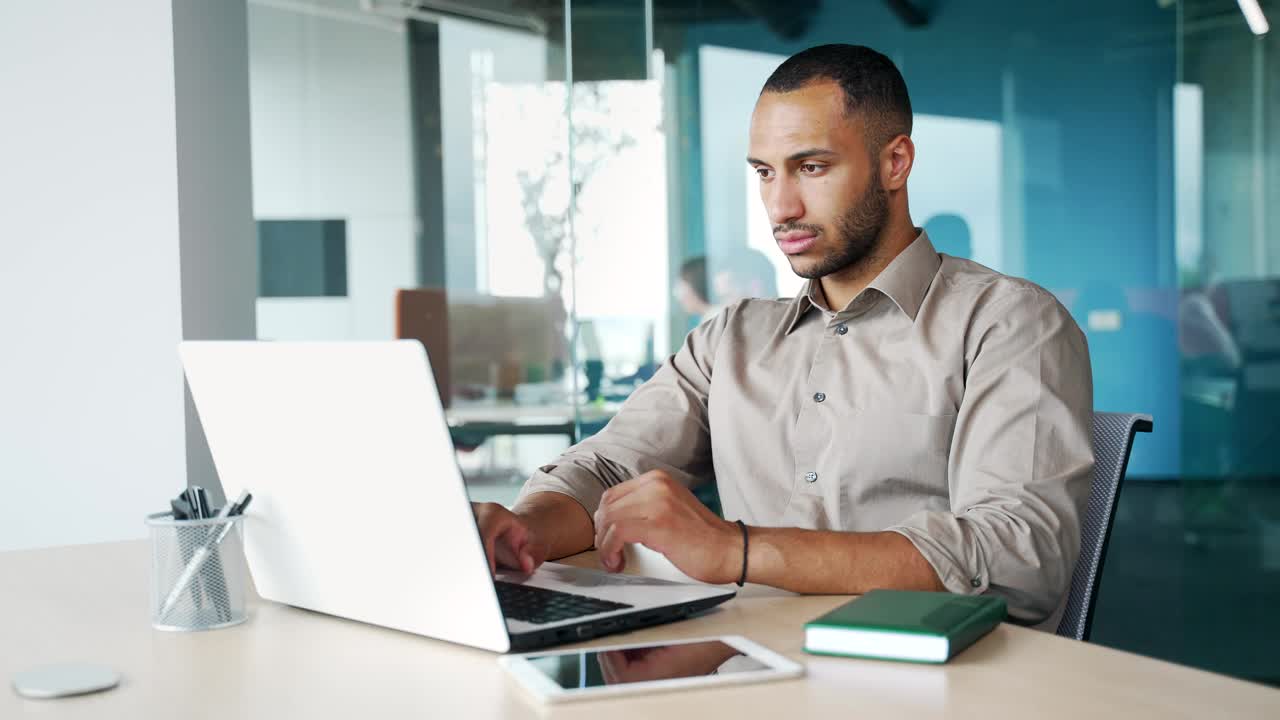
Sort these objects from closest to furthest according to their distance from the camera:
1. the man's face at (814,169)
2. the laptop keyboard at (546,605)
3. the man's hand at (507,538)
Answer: the laptop keyboard at (546,605), the man's hand at (507,538), the man's face at (814,169)

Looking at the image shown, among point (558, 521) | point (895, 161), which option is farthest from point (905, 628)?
point (895, 161)

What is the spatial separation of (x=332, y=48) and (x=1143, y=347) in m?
2.93

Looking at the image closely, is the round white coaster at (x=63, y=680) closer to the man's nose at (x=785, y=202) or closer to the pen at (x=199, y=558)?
the pen at (x=199, y=558)

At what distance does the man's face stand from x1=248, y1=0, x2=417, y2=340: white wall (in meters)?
2.38

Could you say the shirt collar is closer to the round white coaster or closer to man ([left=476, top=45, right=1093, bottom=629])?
man ([left=476, top=45, right=1093, bottom=629])

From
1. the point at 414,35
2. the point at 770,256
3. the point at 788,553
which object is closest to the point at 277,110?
the point at 414,35

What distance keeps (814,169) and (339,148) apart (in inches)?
103

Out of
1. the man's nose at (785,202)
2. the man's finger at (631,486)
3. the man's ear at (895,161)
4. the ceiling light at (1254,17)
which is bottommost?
the man's finger at (631,486)

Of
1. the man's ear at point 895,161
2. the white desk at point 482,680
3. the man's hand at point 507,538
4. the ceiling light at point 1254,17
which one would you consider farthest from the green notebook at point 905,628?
the ceiling light at point 1254,17

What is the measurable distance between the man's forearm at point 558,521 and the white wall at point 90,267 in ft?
4.97

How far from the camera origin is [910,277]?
185 centimetres

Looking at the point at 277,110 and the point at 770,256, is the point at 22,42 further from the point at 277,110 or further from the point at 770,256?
the point at 770,256

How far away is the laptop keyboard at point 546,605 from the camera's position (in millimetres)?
1169

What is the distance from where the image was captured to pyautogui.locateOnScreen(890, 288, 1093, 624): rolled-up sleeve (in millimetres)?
1412
